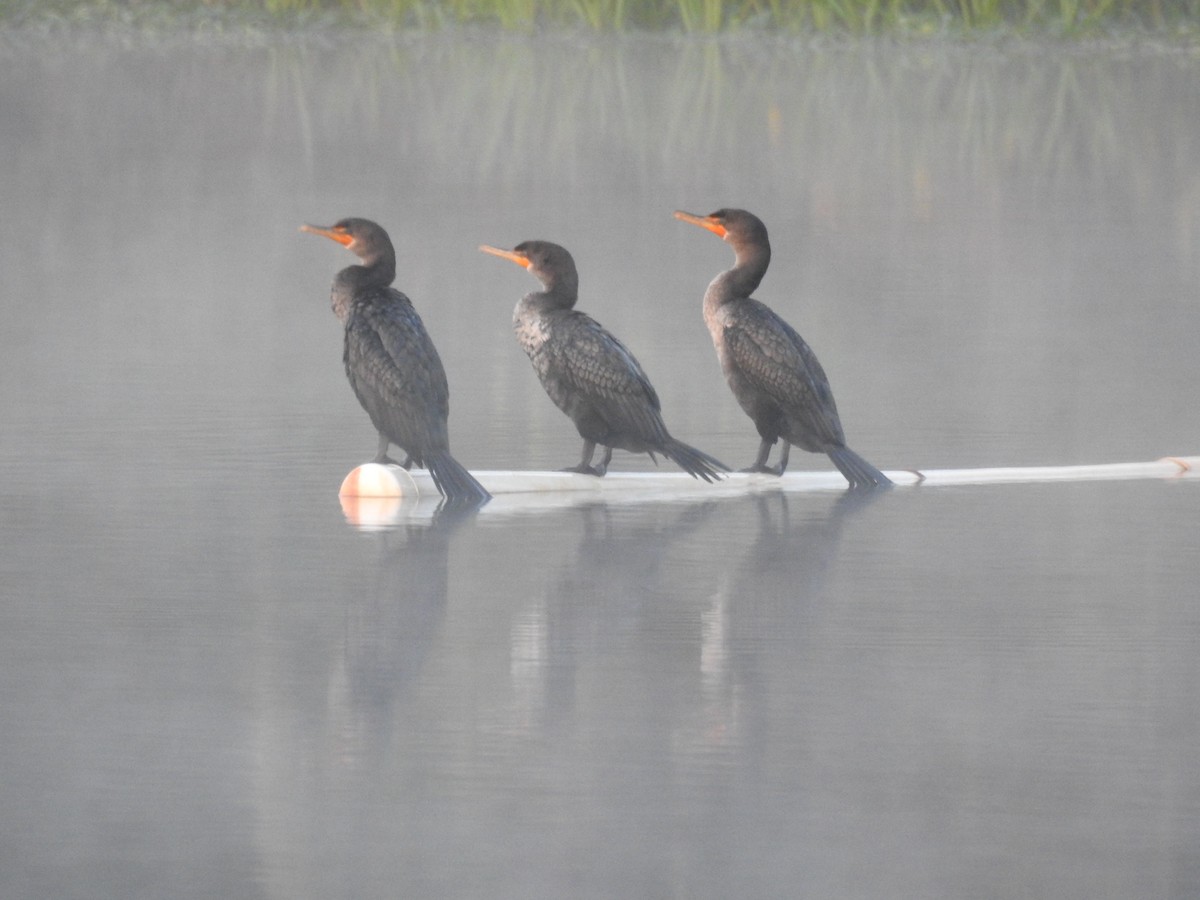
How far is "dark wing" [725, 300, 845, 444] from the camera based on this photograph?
261 inches

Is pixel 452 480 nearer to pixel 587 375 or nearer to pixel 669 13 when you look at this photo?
pixel 587 375

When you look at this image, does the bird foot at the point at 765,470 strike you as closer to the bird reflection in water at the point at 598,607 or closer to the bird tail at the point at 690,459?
the bird tail at the point at 690,459

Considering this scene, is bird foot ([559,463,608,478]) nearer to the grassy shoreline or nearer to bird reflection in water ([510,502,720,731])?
bird reflection in water ([510,502,720,731])

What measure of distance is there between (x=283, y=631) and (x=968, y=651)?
4.10ft

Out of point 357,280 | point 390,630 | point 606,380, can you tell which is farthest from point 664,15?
point 390,630

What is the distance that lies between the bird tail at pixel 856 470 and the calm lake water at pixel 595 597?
11cm

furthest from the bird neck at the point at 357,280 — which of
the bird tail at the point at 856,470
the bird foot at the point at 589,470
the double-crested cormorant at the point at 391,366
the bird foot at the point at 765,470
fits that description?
the bird tail at the point at 856,470

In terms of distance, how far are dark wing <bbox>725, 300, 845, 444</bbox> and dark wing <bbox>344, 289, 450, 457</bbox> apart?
0.75 m

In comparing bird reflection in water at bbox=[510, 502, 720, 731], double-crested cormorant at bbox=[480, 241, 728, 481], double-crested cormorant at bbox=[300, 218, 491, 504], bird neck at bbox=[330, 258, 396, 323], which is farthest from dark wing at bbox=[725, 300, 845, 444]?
bird neck at bbox=[330, 258, 396, 323]

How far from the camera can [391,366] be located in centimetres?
640

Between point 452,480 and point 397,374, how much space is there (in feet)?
0.93

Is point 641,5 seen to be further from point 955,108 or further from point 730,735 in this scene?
point 730,735

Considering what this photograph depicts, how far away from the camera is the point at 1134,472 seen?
681 cm

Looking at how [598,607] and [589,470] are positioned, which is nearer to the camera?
[598,607]
